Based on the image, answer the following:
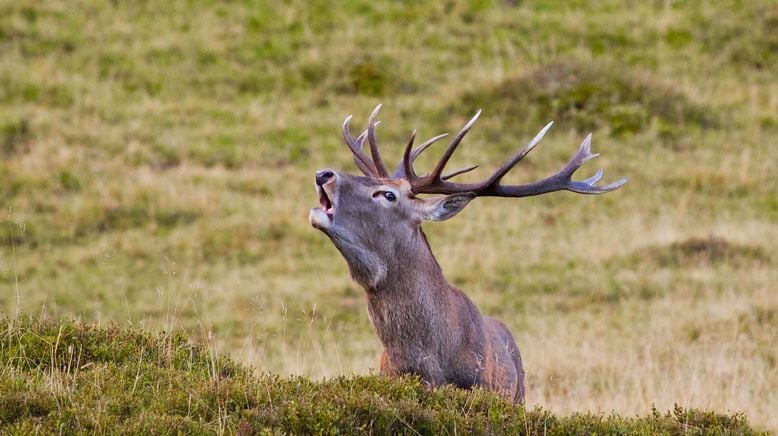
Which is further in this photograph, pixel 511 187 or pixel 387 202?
pixel 511 187

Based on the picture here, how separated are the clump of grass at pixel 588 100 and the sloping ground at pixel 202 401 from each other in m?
15.1

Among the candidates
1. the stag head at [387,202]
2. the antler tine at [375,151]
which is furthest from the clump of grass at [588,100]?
the stag head at [387,202]

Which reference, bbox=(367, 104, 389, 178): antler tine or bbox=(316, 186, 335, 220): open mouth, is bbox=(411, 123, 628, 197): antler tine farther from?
bbox=(316, 186, 335, 220): open mouth

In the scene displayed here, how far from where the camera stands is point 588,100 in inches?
883

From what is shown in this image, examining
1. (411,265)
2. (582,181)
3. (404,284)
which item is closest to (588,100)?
(582,181)

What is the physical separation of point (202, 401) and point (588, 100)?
1699cm

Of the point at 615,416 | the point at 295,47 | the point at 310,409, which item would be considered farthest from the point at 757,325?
the point at 295,47

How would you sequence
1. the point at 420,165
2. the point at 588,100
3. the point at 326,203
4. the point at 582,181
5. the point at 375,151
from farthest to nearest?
the point at 588,100
the point at 420,165
the point at 375,151
the point at 582,181
the point at 326,203

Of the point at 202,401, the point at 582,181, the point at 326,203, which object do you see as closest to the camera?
the point at 202,401

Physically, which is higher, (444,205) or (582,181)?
(582,181)

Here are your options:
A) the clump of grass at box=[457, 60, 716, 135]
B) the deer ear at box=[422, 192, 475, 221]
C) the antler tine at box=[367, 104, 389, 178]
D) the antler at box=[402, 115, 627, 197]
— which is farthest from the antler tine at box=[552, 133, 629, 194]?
the clump of grass at box=[457, 60, 716, 135]

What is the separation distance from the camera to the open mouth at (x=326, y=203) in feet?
24.5

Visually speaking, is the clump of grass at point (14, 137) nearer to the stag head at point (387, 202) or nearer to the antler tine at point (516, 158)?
the stag head at point (387, 202)

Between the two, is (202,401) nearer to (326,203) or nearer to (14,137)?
(326,203)
